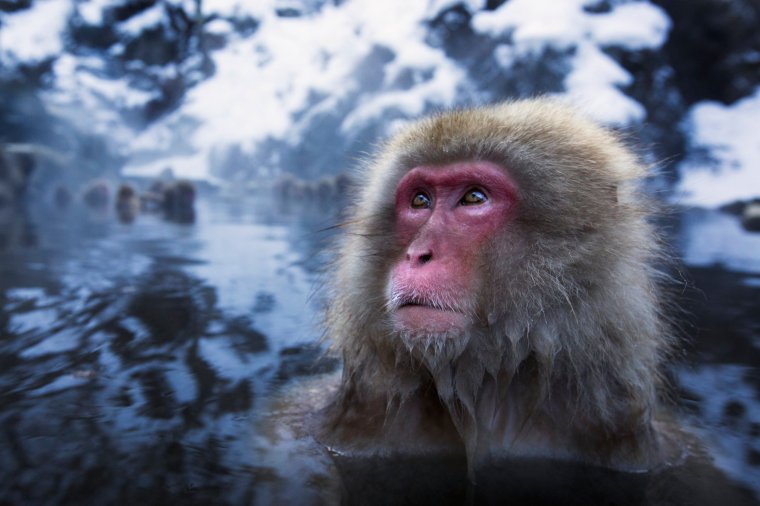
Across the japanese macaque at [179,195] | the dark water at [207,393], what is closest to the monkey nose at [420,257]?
the dark water at [207,393]

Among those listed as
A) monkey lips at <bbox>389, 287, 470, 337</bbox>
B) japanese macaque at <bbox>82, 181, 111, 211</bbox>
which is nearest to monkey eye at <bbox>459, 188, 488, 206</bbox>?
monkey lips at <bbox>389, 287, 470, 337</bbox>

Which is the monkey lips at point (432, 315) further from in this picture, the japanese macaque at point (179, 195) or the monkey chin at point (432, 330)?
the japanese macaque at point (179, 195)

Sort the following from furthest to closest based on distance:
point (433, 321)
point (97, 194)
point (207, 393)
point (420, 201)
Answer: point (97, 194) < point (207, 393) < point (420, 201) < point (433, 321)

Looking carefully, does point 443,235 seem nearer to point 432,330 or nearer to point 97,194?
point 432,330

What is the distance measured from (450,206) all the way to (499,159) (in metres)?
0.19

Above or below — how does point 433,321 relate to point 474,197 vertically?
below

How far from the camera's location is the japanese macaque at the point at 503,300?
4.79 feet

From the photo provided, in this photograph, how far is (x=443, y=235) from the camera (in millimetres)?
1479

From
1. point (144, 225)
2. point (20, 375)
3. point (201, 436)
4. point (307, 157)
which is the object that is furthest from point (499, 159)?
point (307, 157)

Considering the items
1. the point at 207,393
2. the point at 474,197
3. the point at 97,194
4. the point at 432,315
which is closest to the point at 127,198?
the point at 97,194

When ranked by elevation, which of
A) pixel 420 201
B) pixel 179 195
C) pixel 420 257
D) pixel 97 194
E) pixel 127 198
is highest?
pixel 420 201

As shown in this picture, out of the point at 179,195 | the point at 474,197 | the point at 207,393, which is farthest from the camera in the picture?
the point at 179,195

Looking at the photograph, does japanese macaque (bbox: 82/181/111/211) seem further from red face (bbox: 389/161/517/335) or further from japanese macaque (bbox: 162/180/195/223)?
red face (bbox: 389/161/517/335)

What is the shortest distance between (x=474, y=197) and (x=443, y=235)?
0.48 feet
